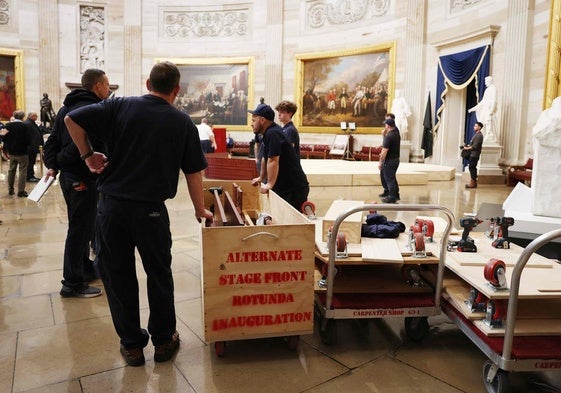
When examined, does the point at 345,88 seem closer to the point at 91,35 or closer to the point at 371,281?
the point at 91,35

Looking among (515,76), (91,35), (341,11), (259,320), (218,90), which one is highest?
(341,11)

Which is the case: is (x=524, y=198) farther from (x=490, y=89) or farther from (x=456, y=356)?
(x=490, y=89)

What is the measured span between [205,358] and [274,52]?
20.3 meters

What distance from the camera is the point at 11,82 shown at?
813 inches

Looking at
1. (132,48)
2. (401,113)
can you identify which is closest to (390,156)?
(401,113)

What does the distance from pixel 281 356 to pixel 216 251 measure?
33.7 inches

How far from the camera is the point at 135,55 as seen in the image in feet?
74.7

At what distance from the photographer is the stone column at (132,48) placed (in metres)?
22.7

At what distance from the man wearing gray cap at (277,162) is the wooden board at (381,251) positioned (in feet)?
4.07

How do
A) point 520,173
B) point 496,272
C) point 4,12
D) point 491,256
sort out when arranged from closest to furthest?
point 496,272 → point 491,256 → point 520,173 → point 4,12

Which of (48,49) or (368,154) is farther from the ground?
(48,49)

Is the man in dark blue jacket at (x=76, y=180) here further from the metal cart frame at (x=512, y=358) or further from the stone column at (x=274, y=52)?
the stone column at (x=274, y=52)

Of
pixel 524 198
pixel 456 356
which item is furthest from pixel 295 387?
pixel 524 198

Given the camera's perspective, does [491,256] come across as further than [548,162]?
No
